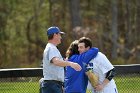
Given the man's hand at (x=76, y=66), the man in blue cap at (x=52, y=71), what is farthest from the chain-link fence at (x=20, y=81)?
the man's hand at (x=76, y=66)

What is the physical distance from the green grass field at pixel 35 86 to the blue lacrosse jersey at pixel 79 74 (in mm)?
1412

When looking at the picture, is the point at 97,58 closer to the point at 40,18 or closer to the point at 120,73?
the point at 120,73

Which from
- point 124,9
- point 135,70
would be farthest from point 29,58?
point 135,70

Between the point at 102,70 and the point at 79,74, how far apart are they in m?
0.31

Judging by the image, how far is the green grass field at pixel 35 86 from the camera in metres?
8.42

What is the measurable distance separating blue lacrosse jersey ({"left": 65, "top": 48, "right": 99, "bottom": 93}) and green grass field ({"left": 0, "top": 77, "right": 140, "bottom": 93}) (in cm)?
141

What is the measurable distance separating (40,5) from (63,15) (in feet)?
8.16

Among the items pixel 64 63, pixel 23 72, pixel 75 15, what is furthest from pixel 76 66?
pixel 75 15

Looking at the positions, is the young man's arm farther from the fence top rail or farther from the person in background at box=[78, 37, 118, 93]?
the fence top rail

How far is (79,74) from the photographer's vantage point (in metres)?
7.15

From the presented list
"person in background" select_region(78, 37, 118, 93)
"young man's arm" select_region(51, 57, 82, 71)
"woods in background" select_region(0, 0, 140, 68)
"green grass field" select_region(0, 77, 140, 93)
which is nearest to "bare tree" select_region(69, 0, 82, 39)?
"woods in background" select_region(0, 0, 140, 68)

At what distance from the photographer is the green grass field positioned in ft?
27.6

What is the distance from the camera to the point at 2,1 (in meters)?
38.1

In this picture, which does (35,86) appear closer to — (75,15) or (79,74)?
(79,74)
